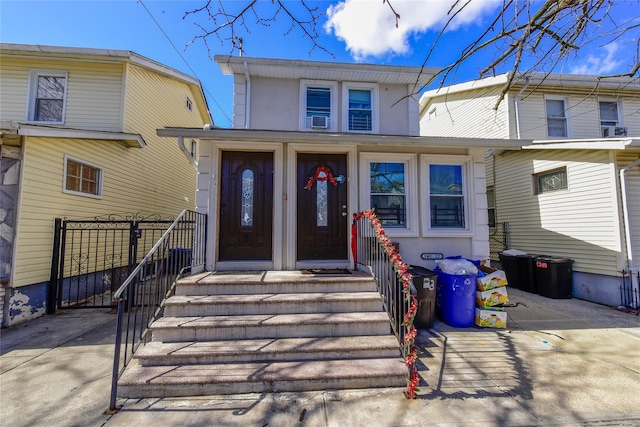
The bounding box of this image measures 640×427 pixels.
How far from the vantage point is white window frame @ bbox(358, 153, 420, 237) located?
16.4 feet

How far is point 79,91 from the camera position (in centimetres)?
732

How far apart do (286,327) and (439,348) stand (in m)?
1.98

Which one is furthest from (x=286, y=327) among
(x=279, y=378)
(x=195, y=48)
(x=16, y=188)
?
(x=16, y=188)

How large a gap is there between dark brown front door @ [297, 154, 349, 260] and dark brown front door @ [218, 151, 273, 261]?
22.5 inches

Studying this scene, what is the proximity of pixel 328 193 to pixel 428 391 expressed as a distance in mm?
3299

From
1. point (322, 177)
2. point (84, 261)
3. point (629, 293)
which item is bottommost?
point (629, 293)

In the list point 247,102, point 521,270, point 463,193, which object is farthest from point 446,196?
point 247,102

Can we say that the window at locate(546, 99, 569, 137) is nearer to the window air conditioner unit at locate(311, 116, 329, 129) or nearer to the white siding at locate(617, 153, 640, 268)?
the white siding at locate(617, 153, 640, 268)

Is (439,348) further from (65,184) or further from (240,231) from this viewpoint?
(65,184)

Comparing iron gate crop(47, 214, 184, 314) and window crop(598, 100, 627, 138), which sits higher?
window crop(598, 100, 627, 138)

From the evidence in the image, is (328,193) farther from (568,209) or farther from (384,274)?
(568,209)

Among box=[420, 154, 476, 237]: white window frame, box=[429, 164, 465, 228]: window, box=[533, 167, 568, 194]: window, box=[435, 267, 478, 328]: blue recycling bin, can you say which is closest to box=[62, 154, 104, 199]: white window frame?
box=[420, 154, 476, 237]: white window frame

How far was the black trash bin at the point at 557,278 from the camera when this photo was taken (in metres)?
6.29

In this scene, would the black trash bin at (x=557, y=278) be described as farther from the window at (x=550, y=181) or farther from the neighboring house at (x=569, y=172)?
the window at (x=550, y=181)
